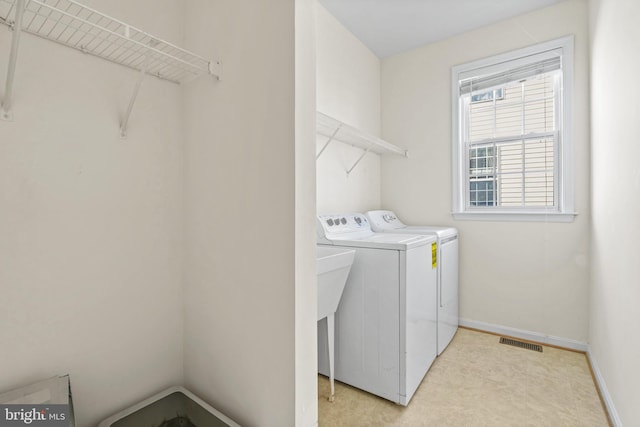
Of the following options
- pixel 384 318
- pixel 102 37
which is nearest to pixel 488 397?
pixel 384 318

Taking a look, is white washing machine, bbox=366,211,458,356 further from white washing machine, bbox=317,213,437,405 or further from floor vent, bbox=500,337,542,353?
floor vent, bbox=500,337,542,353

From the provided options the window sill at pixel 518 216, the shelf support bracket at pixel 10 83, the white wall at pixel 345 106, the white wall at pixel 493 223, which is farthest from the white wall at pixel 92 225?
the window sill at pixel 518 216

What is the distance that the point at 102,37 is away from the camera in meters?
1.04

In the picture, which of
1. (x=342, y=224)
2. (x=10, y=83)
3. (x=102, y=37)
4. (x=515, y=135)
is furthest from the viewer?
(x=515, y=135)

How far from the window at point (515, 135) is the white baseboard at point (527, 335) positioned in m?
0.99

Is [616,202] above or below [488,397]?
above

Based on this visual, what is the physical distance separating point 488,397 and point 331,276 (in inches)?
49.3

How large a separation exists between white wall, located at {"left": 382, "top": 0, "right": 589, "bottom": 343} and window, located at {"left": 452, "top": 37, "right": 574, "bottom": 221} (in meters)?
0.08

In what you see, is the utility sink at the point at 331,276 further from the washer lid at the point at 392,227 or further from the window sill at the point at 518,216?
the window sill at the point at 518,216

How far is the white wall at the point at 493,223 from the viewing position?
242 cm

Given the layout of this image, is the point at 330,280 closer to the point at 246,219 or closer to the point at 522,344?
the point at 246,219

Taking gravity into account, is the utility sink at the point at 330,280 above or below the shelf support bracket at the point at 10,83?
below

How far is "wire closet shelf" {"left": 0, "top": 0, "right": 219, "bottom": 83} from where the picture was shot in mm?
917

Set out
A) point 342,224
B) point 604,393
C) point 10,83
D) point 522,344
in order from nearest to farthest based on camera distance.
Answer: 1. point 10,83
2. point 604,393
3. point 342,224
4. point 522,344
